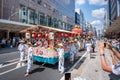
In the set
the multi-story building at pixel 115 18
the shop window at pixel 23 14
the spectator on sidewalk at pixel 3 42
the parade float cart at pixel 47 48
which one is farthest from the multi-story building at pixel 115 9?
the parade float cart at pixel 47 48

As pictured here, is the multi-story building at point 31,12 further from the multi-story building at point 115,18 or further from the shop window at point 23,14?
the multi-story building at point 115,18

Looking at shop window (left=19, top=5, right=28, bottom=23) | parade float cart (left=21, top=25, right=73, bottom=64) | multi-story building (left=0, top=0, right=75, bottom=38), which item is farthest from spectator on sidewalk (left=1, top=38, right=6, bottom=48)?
parade float cart (left=21, top=25, right=73, bottom=64)

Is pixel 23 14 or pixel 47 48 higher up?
pixel 23 14

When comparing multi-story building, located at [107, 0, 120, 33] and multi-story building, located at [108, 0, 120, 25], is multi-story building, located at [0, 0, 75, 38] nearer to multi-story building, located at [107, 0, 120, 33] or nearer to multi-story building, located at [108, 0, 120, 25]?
multi-story building, located at [107, 0, 120, 33]

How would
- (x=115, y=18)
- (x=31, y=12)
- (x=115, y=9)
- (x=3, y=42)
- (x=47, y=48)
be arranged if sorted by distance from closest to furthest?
(x=47, y=48)
(x=3, y=42)
(x=31, y=12)
(x=115, y=18)
(x=115, y=9)

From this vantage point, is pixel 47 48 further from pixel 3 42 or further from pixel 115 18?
pixel 115 18

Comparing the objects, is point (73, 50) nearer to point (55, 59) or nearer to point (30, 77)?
point (55, 59)

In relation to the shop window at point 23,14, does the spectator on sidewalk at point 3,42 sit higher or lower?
lower

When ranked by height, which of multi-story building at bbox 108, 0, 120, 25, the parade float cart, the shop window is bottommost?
the parade float cart

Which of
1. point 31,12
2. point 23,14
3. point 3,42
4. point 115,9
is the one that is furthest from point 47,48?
point 115,9

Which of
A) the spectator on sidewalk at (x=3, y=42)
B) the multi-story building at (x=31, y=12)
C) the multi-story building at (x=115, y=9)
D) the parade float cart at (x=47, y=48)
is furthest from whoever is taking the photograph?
the multi-story building at (x=115, y=9)

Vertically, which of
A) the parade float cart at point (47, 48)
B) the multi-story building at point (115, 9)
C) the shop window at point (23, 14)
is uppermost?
the multi-story building at point (115, 9)

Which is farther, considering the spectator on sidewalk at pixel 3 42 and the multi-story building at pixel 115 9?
the multi-story building at pixel 115 9

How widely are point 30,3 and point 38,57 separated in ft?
119
